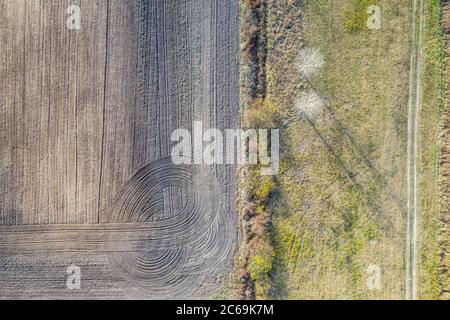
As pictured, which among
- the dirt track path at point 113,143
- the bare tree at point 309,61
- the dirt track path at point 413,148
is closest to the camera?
the dirt track path at point 413,148

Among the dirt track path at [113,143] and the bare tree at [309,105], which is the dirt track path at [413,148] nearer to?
the bare tree at [309,105]

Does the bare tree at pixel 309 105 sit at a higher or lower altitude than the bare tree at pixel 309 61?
lower

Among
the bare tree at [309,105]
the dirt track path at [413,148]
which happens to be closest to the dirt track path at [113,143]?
the bare tree at [309,105]

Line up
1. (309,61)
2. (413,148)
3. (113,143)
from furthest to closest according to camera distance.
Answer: (113,143)
(309,61)
(413,148)

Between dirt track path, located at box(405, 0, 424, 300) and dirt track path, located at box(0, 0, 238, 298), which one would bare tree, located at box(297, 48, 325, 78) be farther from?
dirt track path, located at box(405, 0, 424, 300)

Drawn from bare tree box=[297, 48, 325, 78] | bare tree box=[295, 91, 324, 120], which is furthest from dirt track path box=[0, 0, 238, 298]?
bare tree box=[297, 48, 325, 78]

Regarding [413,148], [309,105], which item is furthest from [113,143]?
[413,148]

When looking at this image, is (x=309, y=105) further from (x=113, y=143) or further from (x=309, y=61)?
(x=113, y=143)

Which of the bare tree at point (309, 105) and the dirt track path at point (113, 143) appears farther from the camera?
the dirt track path at point (113, 143)
